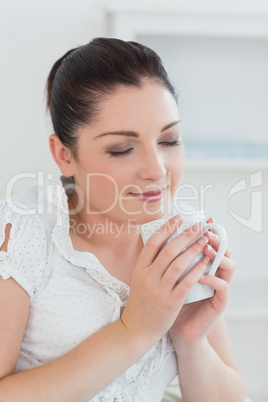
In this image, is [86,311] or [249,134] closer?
[86,311]

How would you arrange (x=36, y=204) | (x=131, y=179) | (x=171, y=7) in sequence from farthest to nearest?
1. (x=171, y=7)
2. (x=36, y=204)
3. (x=131, y=179)

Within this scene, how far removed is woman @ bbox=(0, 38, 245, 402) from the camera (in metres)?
1.06

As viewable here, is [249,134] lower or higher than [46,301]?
higher

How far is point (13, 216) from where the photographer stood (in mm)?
1197

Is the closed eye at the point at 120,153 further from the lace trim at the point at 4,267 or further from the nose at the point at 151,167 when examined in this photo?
the lace trim at the point at 4,267

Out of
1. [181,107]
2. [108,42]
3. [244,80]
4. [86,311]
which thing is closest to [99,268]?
[86,311]

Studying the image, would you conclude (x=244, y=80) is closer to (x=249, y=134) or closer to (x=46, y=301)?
(x=249, y=134)

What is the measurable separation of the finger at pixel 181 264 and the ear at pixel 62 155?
360mm

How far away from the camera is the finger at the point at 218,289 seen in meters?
1.08

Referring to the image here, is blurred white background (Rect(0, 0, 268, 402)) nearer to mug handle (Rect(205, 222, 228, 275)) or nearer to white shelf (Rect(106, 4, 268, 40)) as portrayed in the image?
white shelf (Rect(106, 4, 268, 40))

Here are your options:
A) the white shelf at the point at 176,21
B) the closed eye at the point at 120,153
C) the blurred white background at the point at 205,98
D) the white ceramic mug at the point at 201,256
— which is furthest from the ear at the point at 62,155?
the white shelf at the point at 176,21

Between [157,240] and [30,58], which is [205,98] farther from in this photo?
[157,240]

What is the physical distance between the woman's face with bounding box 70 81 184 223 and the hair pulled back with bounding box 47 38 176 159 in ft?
0.07

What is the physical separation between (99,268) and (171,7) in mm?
1010
